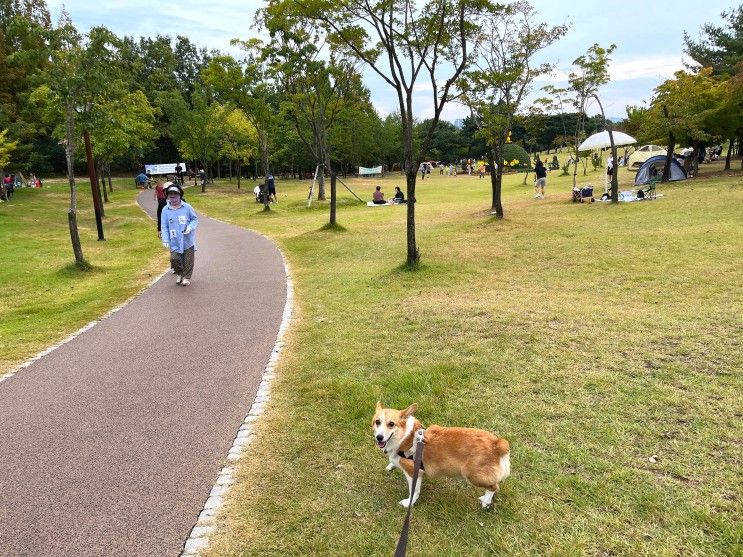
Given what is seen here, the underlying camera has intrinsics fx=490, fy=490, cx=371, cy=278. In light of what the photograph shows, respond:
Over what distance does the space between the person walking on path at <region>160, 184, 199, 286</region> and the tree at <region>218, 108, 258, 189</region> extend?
31.7 meters

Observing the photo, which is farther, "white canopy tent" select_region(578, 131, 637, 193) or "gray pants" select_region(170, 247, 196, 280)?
"white canopy tent" select_region(578, 131, 637, 193)

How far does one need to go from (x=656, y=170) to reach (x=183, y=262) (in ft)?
A: 86.7

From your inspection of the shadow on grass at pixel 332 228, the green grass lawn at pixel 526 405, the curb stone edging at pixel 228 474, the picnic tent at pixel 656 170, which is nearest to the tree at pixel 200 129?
the shadow on grass at pixel 332 228

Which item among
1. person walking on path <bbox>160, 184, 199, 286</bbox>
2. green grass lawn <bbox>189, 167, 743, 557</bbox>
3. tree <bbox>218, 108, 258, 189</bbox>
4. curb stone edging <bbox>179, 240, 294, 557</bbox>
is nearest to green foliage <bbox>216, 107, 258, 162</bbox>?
tree <bbox>218, 108, 258, 189</bbox>

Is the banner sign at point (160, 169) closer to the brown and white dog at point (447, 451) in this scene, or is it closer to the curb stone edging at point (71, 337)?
the curb stone edging at point (71, 337)

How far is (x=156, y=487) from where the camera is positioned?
344 cm

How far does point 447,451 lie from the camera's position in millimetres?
3033

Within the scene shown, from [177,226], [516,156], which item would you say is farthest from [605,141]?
[516,156]

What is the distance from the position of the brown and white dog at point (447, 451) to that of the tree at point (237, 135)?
3917 centimetres

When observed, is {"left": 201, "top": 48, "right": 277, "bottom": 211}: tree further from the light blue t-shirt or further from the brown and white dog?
the brown and white dog

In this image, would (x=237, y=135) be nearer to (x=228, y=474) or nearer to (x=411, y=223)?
(x=411, y=223)

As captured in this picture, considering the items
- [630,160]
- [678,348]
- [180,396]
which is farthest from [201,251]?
[630,160]

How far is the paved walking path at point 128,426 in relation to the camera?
121 inches

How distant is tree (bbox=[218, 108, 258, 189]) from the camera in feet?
129
